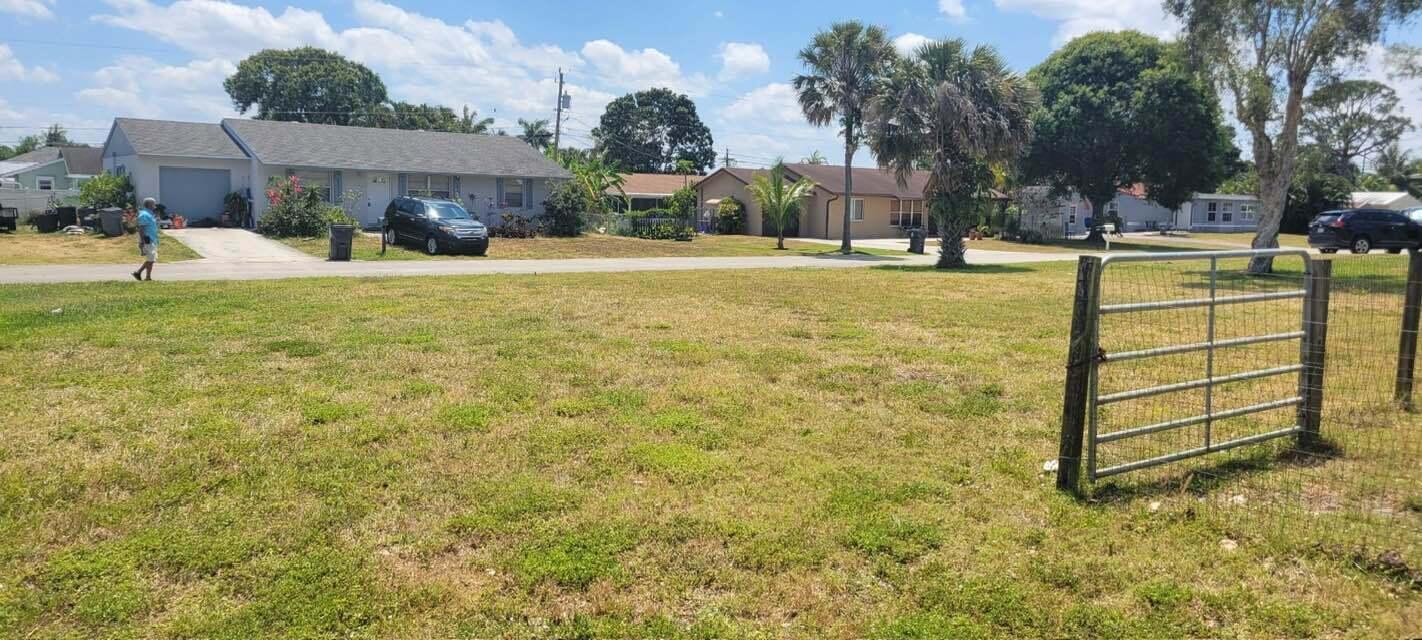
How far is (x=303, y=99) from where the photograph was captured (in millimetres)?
75438

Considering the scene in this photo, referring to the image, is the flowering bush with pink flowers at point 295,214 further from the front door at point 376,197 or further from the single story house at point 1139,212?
the single story house at point 1139,212

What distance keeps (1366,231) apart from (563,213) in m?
28.9

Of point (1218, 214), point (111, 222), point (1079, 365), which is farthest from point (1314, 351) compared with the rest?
point (1218, 214)

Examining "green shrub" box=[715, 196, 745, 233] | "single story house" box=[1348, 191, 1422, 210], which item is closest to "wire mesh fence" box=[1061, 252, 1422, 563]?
"green shrub" box=[715, 196, 745, 233]

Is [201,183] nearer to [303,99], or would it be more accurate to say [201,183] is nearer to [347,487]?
[347,487]

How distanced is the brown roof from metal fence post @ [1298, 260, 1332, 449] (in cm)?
5213

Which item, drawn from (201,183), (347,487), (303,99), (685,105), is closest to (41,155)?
(303,99)

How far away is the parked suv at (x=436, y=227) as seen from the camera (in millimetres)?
24906

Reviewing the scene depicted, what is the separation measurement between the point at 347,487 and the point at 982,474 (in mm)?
3458

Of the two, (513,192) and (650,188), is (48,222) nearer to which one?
(513,192)

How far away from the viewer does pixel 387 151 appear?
120 ft

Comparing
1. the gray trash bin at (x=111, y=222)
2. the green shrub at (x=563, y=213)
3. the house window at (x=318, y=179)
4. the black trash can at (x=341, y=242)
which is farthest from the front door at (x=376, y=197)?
the black trash can at (x=341, y=242)

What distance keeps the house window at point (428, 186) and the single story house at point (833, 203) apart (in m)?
15.4

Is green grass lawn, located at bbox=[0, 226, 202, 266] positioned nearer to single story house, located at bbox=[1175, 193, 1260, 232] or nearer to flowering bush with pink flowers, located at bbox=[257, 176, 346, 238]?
flowering bush with pink flowers, located at bbox=[257, 176, 346, 238]
